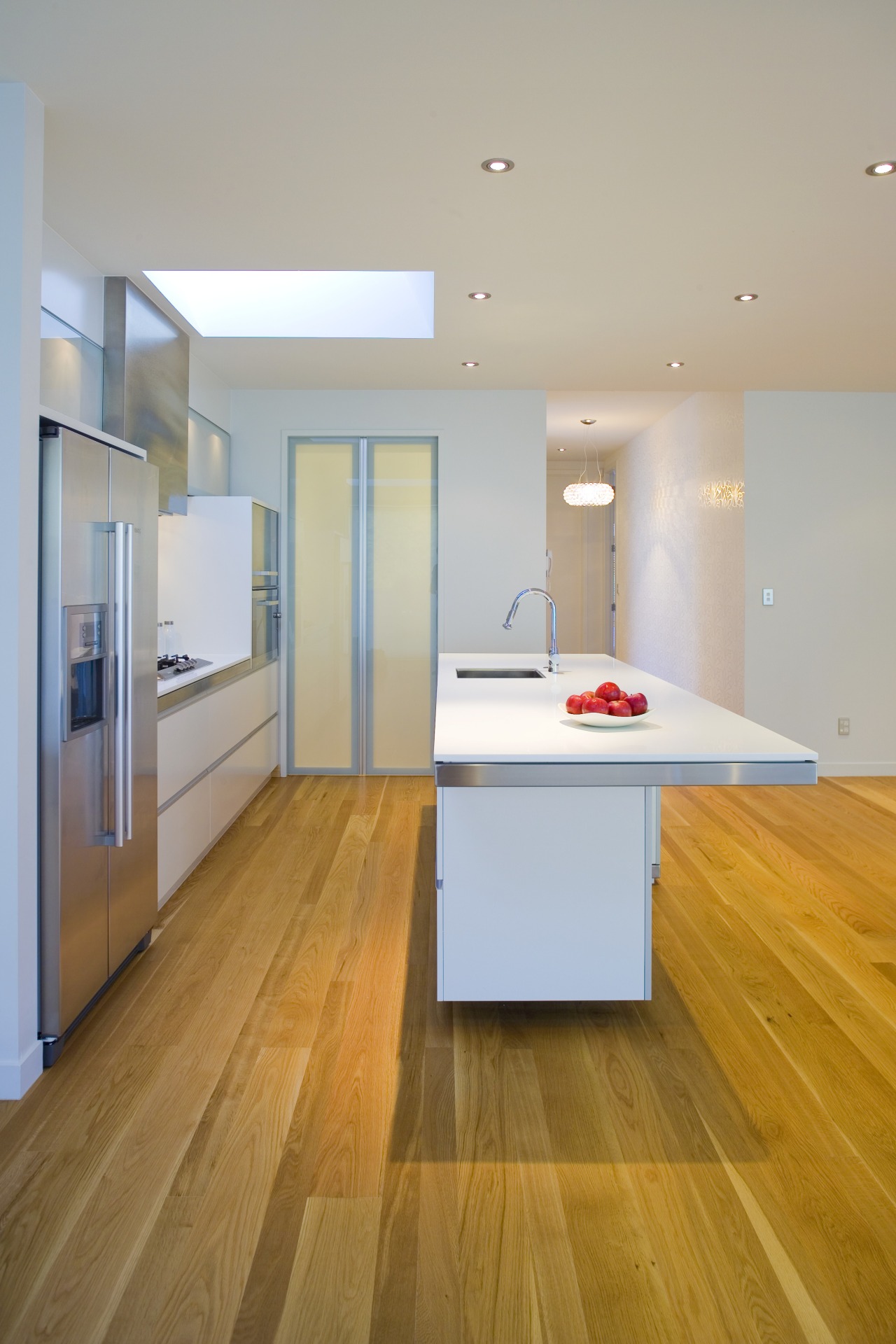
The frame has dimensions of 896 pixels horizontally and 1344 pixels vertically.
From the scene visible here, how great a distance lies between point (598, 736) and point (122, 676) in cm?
130

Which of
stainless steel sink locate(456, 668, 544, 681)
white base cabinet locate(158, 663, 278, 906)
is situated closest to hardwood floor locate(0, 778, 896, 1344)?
white base cabinet locate(158, 663, 278, 906)

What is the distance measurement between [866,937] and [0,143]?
340 centimetres

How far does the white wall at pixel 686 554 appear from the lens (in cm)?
623

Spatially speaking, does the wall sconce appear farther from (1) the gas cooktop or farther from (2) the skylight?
(1) the gas cooktop

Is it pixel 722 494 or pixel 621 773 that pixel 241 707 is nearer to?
pixel 621 773

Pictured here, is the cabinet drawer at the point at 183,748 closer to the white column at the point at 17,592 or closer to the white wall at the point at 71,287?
the white column at the point at 17,592

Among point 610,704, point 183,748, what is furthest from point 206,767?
point 610,704

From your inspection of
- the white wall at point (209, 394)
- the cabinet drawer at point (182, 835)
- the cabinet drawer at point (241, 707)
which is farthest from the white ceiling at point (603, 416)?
the cabinet drawer at point (182, 835)

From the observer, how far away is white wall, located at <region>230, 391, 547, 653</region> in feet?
19.6

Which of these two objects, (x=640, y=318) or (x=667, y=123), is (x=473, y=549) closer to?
(x=640, y=318)

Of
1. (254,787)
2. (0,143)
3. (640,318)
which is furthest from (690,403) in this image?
(0,143)

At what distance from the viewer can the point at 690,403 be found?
704 cm

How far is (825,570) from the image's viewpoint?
6039 mm

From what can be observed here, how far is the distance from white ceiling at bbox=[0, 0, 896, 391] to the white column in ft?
1.18
